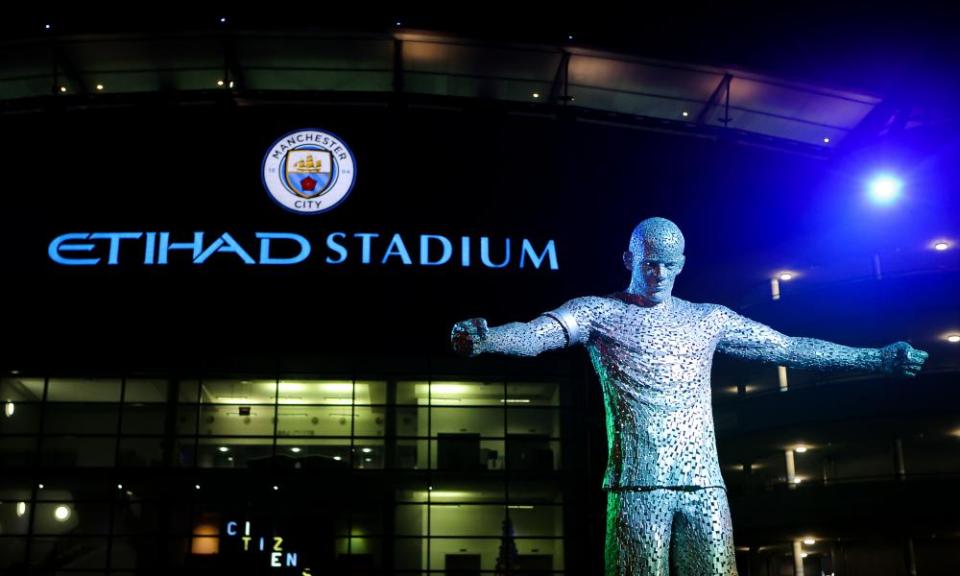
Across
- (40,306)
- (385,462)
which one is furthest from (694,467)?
(40,306)

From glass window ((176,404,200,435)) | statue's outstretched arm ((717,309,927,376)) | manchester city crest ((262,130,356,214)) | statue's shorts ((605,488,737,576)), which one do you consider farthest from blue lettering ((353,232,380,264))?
statue's shorts ((605,488,737,576))

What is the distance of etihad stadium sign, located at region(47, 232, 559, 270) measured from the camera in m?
33.7

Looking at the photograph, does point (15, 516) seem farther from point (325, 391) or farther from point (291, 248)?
point (291, 248)

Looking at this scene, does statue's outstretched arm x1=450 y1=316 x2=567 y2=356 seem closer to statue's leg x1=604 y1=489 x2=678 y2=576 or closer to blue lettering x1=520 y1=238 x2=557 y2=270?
statue's leg x1=604 y1=489 x2=678 y2=576

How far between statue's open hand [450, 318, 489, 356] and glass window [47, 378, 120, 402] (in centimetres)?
3182

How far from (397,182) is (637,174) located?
7595 mm

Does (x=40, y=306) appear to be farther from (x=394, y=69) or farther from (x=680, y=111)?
(x=680, y=111)

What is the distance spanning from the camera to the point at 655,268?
5.35m

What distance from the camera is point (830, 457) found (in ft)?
151

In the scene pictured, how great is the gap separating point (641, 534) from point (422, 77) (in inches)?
1243

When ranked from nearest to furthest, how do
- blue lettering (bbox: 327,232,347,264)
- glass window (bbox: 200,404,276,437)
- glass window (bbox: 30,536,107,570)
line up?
glass window (bbox: 30,536,107,570)
blue lettering (bbox: 327,232,347,264)
glass window (bbox: 200,404,276,437)

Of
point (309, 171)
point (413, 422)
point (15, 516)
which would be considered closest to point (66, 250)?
point (309, 171)

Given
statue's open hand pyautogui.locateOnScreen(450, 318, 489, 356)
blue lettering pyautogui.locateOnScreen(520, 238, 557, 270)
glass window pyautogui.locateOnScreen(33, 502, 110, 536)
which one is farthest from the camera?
blue lettering pyautogui.locateOnScreen(520, 238, 557, 270)

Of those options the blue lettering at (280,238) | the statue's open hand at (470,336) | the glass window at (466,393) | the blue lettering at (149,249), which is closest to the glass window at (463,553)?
the glass window at (466,393)
